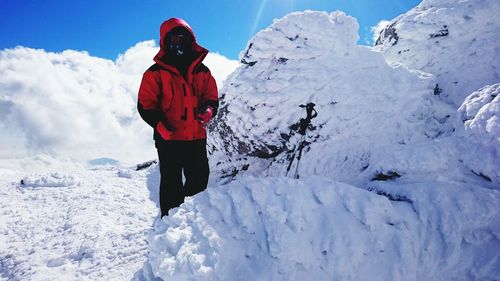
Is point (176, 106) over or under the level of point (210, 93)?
under

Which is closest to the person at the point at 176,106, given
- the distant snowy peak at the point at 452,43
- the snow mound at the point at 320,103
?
the snow mound at the point at 320,103

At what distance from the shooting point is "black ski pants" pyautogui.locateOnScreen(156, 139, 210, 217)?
12.3 feet

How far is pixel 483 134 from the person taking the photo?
337 centimetres

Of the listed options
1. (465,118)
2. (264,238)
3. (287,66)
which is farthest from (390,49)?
(264,238)

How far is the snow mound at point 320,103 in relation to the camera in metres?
5.23

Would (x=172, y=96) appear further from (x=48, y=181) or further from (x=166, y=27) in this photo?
(x=48, y=181)

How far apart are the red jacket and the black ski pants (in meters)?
0.11

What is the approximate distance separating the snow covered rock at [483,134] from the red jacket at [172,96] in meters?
2.84

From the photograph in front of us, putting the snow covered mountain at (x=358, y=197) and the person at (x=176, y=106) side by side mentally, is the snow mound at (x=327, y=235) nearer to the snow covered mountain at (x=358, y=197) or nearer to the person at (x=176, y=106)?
the snow covered mountain at (x=358, y=197)

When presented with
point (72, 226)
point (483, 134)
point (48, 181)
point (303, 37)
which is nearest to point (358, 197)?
point (483, 134)

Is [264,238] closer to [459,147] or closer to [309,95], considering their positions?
[459,147]

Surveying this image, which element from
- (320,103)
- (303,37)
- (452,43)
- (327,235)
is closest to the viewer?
(327,235)

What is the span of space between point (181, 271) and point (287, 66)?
187 inches

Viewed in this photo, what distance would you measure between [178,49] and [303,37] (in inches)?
137
